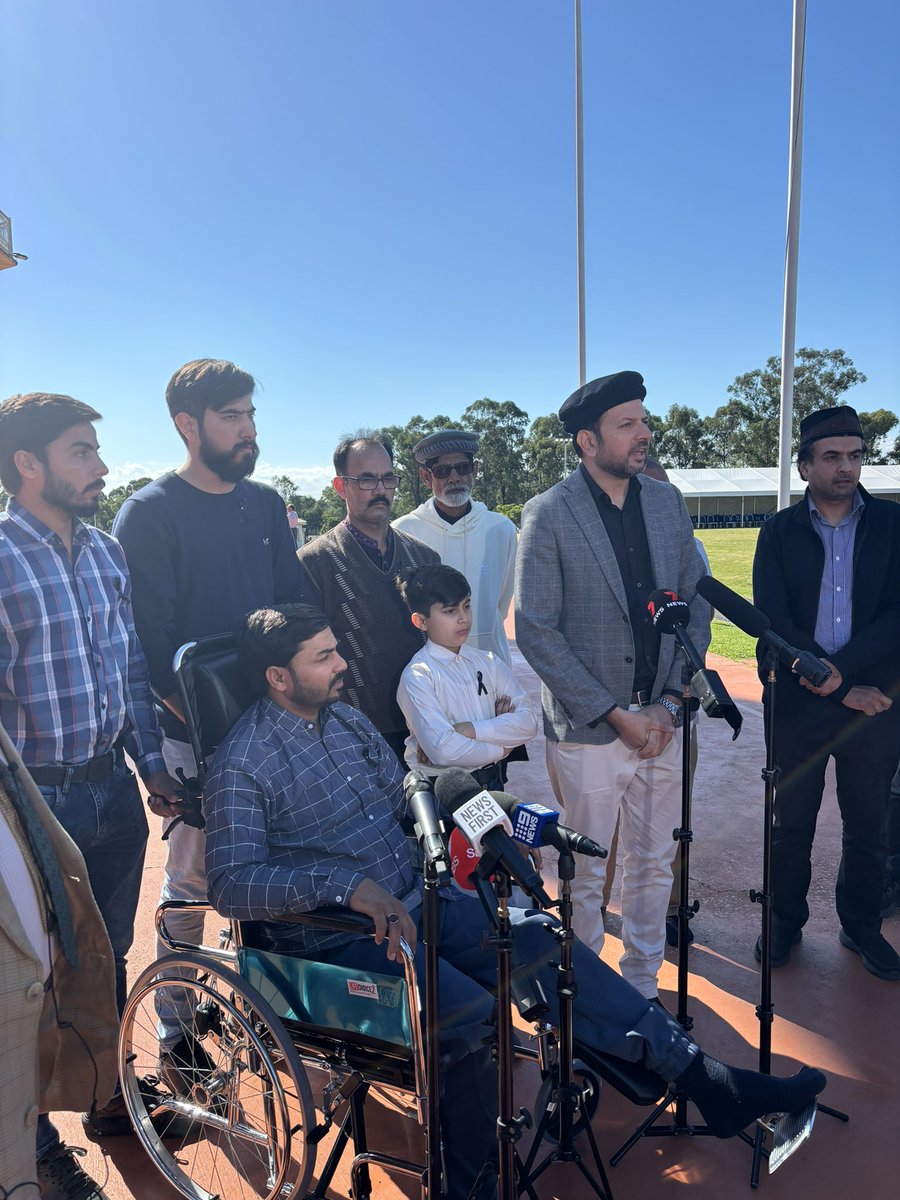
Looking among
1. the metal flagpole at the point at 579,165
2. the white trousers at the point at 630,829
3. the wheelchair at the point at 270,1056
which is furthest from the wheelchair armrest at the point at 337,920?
the metal flagpole at the point at 579,165

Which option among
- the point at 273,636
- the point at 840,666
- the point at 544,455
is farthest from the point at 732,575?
the point at 544,455

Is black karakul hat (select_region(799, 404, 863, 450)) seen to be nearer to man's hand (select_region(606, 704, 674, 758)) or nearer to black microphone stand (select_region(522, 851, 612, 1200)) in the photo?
man's hand (select_region(606, 704, 674, 758))

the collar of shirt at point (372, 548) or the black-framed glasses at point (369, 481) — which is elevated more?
the black-framed glasses at point (369, 481)

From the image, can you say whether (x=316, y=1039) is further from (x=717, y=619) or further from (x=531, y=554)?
(x=717, y=619)

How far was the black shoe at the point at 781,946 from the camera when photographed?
3.31 metres

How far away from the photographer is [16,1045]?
1541 millimetres

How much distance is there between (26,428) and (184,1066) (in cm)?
201

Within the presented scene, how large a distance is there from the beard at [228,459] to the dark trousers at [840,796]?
2.35 meters

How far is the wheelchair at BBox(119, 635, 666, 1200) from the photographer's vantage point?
6.28 ft

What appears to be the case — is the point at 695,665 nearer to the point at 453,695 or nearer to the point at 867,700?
the point at 453,695

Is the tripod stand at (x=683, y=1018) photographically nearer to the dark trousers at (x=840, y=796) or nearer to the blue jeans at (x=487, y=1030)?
the blue jeans at (x=487, y=1030)

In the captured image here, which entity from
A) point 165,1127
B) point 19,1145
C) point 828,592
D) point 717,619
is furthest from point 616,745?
point 717,619

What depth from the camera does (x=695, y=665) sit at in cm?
232

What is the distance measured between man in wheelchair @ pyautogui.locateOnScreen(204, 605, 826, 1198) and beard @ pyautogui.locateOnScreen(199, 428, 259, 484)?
2.32ft
